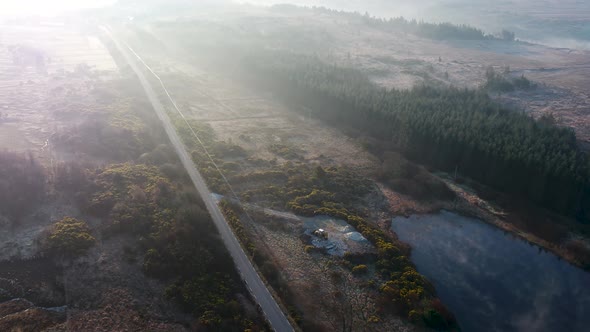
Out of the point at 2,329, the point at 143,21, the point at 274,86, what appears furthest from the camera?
the point at 143,21

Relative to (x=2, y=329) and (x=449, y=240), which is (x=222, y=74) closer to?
(x=449, y=240)

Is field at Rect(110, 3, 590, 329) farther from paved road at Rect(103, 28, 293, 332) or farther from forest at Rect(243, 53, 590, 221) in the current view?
forest at Rect(243, 53, 590, 221)

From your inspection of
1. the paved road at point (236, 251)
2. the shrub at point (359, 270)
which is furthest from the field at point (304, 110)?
the paved road at point (236, 251)

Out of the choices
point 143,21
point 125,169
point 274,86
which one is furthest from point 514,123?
point 143,21

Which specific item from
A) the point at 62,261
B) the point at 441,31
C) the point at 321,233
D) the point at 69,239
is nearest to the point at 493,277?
the point at 321,233

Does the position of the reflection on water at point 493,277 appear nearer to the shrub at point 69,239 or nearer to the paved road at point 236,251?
the paved road at point 236,251

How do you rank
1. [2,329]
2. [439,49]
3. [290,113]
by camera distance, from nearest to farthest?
1. [2,329]
2. [290,113]
3. [439,49]
